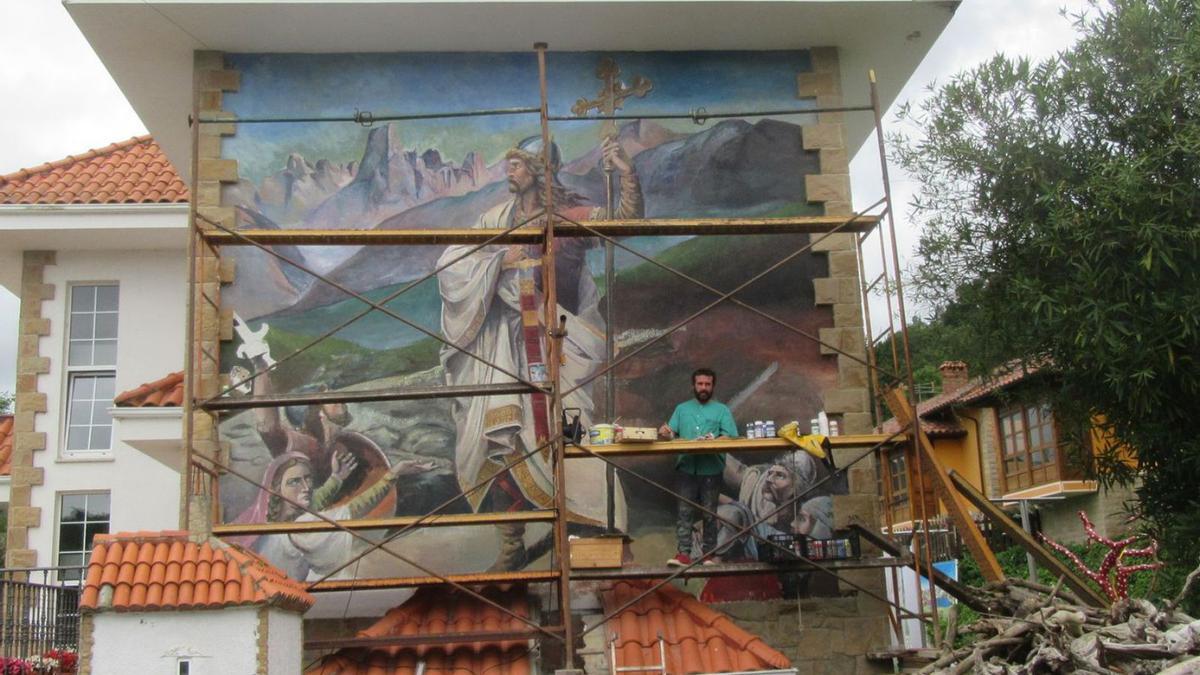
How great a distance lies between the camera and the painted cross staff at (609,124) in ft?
40.0

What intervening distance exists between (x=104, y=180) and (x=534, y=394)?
8.91 m

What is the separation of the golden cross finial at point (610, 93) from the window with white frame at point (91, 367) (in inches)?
332

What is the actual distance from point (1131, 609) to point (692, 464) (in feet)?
13.5

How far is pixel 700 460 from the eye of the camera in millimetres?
11688

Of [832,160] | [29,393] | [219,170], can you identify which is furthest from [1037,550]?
[29,393]

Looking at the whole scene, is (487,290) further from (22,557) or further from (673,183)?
(22,557)

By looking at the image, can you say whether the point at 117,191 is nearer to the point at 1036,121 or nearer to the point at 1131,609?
the point at 1036,121

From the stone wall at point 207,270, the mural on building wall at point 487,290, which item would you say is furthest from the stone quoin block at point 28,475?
the mural on building wall at point 487,290

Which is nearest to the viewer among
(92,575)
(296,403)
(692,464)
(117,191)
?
(92,575)

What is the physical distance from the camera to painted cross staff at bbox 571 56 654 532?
40.0 ft

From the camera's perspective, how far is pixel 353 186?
41.3 feet

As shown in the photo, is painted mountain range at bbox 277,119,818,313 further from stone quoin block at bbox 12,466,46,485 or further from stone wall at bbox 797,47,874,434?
stone quoin block at bbox 12,466,46,485

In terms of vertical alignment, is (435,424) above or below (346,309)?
below

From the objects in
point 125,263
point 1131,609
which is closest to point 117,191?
point 125,263
